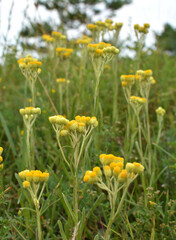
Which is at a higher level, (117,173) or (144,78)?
(144,78)

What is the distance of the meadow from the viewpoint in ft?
3.06

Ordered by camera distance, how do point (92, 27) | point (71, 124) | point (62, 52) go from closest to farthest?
point (71, 124) < point (92, 27) < point (62, 52)

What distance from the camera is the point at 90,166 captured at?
1.22m

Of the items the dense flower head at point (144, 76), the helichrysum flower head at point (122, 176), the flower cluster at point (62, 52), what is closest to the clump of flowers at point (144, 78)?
the dense flower head at point (144, 76)

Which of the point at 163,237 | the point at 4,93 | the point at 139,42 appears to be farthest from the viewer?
the point at 4,93

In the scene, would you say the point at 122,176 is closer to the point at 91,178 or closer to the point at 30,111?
the point at 91,178

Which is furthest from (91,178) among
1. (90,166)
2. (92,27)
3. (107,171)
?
(92,27)

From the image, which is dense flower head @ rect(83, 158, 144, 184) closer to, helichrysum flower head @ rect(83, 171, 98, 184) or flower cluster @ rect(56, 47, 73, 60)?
helichrysum flower head @ rect(83, 171, 98, 184)

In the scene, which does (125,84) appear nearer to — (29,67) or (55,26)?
(29,67)

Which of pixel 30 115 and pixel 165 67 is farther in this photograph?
pixel 165 67

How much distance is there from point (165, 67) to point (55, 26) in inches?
56.2

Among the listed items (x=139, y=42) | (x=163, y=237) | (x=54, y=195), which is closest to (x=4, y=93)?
(x=139, y=42)

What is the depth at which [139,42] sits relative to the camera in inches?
69.0

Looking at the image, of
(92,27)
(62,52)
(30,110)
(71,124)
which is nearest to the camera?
(71,124)
